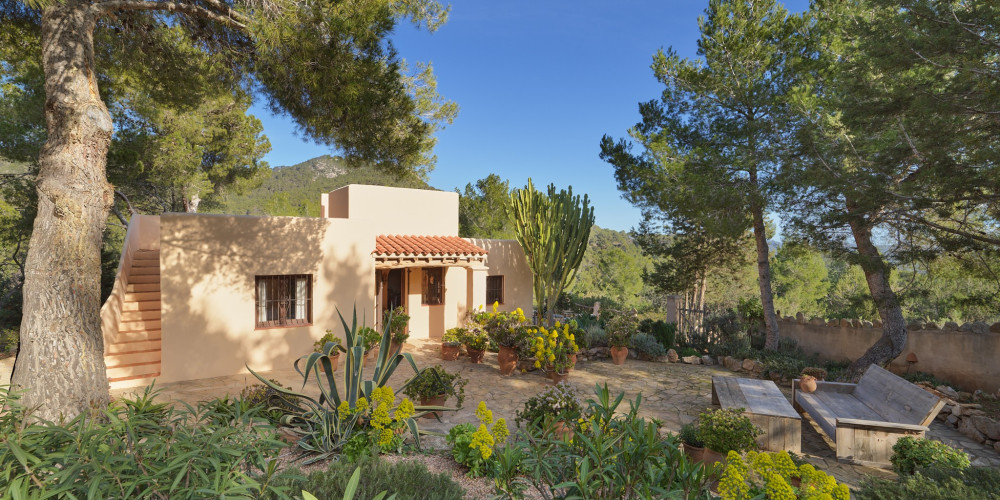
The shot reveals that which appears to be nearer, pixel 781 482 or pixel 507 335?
pixel 781 482

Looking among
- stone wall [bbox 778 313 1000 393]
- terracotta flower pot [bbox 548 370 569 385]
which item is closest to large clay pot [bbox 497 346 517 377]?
terracotta flower pot [bbox 548 370 569 385]

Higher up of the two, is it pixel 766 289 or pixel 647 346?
pixel 766 289

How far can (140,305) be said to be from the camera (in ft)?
27.3

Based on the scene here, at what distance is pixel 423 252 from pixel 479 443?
6686 mm

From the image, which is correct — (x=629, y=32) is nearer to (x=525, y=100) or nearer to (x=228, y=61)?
(x=228, y=61)

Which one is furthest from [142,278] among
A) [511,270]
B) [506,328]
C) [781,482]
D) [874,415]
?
[874,415]

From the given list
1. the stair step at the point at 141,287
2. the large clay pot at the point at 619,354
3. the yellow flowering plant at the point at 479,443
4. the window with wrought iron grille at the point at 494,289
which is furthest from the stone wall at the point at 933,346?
the stair step at the point at 141,287

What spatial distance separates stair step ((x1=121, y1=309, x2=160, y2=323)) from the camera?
Result: 7.88m

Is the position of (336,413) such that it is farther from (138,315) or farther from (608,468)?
(138,315)

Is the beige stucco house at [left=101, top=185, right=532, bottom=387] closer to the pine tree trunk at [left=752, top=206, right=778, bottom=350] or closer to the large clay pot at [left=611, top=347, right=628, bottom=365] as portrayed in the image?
the large clay pot at [left=611, top=347, right=628, bottom=365]

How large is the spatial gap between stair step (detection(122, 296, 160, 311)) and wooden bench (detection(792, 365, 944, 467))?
11.0m

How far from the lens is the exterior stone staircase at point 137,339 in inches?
272

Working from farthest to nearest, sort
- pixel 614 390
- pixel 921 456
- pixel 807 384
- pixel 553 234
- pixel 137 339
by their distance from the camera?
pixel 553 234 < pixel 137 339 < pixel 614 390 < pixel 807 384 < pixel 921 456

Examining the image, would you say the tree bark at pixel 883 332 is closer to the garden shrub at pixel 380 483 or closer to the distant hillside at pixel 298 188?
the garden shrub at pixel 380 483
